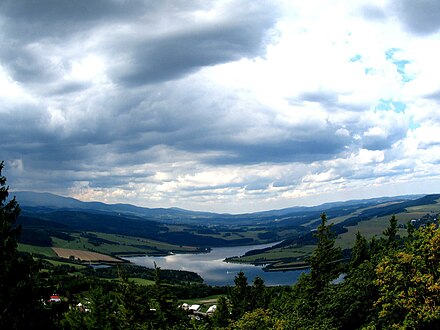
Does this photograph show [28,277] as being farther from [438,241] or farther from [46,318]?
[438,241]

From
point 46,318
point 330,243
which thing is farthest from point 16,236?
point 330,243

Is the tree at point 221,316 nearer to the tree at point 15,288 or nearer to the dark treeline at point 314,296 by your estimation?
the dark treeline at point 314,296

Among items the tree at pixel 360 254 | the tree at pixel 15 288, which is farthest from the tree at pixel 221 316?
the tree at pixel 15 288

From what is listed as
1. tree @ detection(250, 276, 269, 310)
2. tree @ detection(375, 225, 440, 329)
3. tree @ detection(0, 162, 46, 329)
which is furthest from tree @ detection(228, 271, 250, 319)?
tree @ detection(0, 162, 46, 329)

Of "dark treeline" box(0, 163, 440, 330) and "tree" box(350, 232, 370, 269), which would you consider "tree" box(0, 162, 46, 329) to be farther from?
"tree" box(350, 232, 370, 269)

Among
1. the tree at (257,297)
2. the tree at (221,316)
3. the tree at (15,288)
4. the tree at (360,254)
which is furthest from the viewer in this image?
the tree at (257,297)

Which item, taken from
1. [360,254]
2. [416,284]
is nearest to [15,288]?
[416,284]

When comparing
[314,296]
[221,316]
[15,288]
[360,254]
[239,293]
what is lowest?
[221,316]

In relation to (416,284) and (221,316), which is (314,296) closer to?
(221,316)

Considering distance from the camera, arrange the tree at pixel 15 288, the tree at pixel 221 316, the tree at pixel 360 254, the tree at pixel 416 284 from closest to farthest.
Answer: the tree at pixel 15 288 → the tree at pixel 416 284 → the tree at pixel 360 254 → the tree at pixel 221 316

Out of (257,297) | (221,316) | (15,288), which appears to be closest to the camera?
(15,288)

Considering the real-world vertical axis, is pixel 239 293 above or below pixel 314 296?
below
